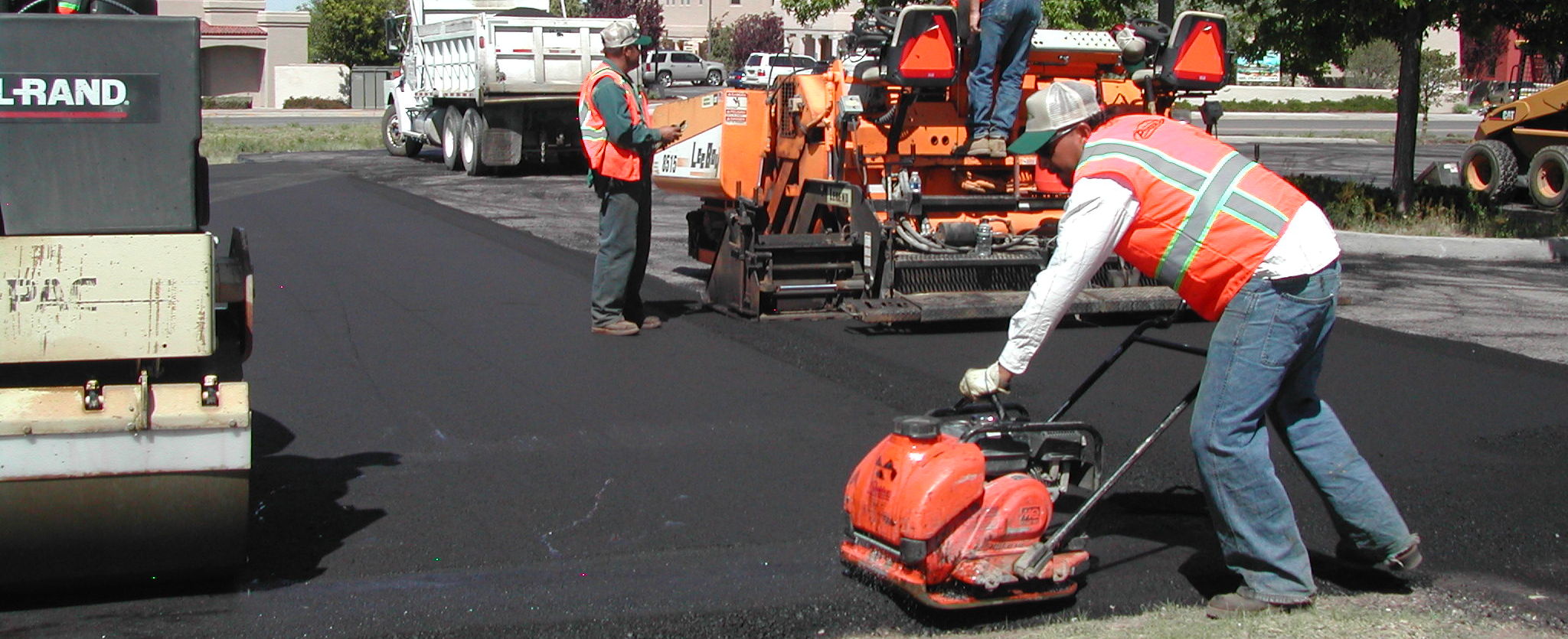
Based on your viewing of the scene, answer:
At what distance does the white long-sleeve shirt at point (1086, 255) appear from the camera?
389 cm

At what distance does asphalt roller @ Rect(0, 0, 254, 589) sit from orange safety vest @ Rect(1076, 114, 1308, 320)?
94.2 inches

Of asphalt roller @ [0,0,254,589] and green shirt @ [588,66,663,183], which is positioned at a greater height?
green shirt @ [588,66,663,183]

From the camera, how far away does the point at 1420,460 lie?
5746 millimetres

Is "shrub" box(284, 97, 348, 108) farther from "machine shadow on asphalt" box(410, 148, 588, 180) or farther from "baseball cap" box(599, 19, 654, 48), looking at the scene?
"baseball cap" box(599, 19, 654, 48)

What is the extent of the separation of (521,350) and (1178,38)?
4.76 m

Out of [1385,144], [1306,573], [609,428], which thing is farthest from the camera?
[1385,144]

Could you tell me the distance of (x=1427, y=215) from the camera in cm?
1388

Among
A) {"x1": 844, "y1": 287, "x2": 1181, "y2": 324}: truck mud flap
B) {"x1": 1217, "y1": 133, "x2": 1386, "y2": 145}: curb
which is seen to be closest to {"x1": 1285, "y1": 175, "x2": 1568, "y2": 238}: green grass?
{"x1": 844, "y1": 287, "x2": 1181, "y2": 324}: truck mud flap

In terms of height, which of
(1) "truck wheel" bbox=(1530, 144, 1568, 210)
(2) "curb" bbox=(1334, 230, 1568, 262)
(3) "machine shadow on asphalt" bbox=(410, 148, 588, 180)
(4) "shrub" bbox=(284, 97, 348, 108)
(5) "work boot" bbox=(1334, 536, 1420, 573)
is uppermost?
(4) "shrub" bbox=(284, 97, 348, 108)

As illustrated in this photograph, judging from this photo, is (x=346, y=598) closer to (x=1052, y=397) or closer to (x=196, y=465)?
(x=196, y=465)

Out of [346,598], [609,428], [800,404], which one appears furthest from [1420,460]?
[346,598]

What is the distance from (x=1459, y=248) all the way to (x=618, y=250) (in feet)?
25.7

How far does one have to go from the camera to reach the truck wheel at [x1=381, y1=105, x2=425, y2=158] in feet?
83.0

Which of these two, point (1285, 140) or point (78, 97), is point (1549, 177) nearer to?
point (1285, 140)
